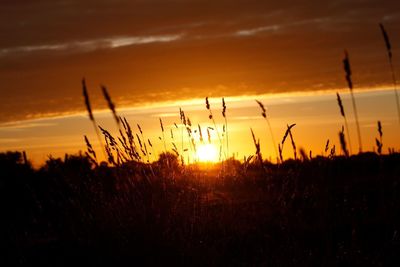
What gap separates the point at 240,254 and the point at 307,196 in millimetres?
1159

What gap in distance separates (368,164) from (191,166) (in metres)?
8.22

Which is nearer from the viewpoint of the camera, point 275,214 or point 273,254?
point 273,254

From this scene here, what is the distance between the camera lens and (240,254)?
17.0ft

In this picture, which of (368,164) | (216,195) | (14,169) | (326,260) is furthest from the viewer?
(368,164)

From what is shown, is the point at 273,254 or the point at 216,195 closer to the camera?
the point at 273,254

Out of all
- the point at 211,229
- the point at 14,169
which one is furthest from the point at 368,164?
the point at 211,229

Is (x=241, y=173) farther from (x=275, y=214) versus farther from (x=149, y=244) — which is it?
(x=149, y=244)

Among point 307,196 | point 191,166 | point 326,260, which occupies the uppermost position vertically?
point 191,166

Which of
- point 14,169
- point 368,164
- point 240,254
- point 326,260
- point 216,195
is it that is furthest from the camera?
point 368,164

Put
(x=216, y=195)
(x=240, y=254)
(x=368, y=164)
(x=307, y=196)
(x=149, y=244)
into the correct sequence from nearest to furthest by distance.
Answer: (x=149, y=244) → (x=240, y=254) → (x=307, y=196) → (x=216, y=195) → (x=368, y=164)

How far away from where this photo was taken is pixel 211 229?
5434mm

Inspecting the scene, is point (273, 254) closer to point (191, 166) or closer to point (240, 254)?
point (240, 254)

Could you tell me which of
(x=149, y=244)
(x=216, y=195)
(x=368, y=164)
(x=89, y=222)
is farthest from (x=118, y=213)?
(x=368, y=164)

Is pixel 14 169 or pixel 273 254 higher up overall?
pixel 14 169
